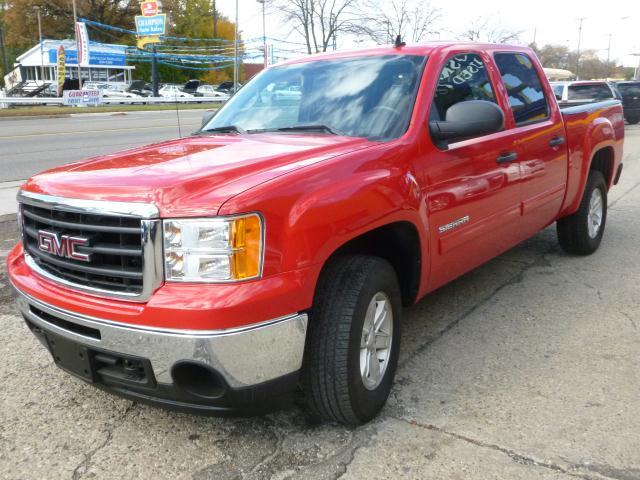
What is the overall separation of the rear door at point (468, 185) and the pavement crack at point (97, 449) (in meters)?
1.77

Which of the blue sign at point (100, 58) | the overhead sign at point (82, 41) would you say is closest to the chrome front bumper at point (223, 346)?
the overhead sign at point (82, 41)

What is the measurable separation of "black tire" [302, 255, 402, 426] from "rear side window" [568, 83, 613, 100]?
55.8 ft

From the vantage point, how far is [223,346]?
7.48 ft

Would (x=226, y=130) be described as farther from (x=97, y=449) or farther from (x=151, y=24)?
(x=151, y=24)

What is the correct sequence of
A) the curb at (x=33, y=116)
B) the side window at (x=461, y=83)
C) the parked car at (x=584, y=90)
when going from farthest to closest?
the curb at (x=33, y=116)
the parked car at (x=584, y=90)
the side window at (x=461, y=83)

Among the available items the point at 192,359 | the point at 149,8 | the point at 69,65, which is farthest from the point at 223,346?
the point at 69,65

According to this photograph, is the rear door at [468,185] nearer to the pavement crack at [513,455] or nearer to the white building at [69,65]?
the pavement crack at [513,455]

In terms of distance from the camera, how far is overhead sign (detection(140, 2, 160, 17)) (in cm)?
4553

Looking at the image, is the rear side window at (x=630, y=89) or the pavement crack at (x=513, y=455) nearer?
the pavement crack at (x=513, y=455)

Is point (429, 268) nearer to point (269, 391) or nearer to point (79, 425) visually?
point (269, 391)

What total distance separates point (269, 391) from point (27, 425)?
137 centimetres

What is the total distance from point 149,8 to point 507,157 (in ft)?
154

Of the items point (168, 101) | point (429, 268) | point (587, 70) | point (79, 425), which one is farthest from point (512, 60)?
point (587, 70)

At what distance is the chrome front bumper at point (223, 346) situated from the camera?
2.28 m
